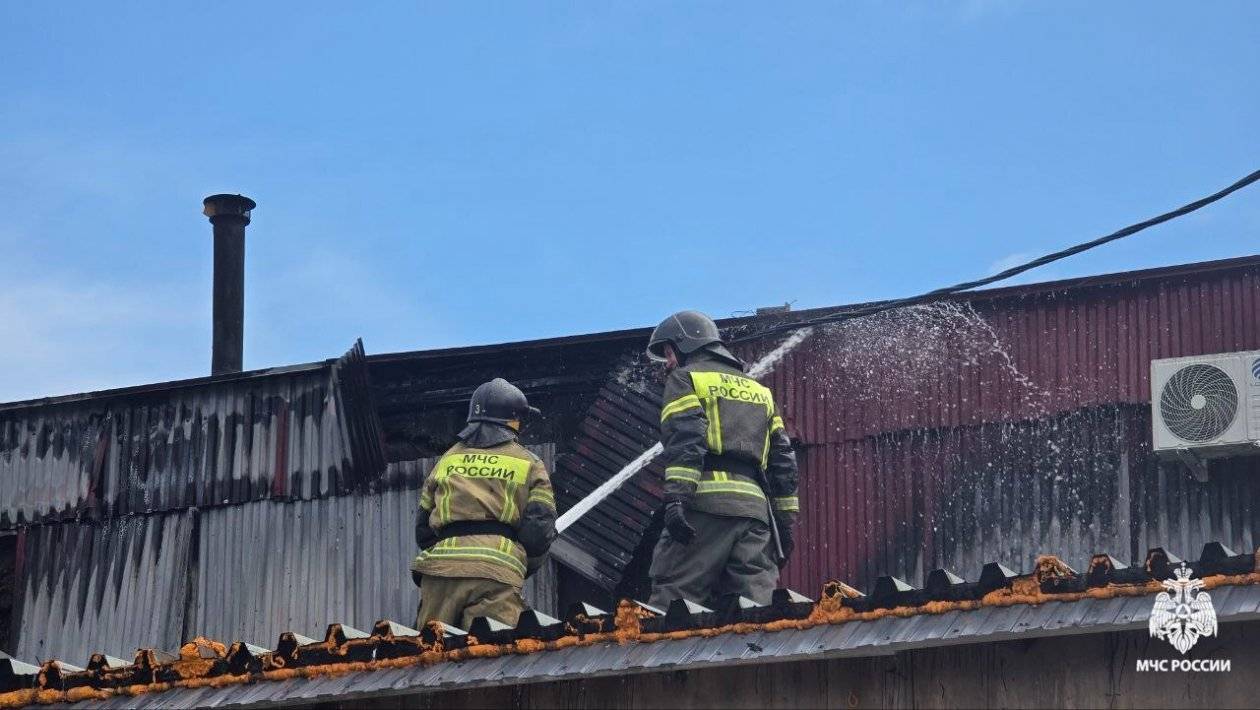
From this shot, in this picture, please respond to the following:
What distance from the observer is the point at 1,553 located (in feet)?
48.5

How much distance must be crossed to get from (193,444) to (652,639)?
8.03m

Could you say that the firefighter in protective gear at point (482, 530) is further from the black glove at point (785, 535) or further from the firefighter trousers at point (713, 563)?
the black glove at point (785, 535)

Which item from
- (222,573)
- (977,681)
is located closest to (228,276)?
(222,573)

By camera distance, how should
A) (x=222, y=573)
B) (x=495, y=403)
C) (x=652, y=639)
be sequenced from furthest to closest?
1. (x=222, y=573)
2. (x=495, y=403)
3. (x=652, y=639)

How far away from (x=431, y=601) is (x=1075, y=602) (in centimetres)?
456

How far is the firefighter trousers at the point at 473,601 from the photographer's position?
971 cm

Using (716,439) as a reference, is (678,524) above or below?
below

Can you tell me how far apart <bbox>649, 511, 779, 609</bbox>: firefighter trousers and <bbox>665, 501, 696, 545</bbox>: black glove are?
0.17m

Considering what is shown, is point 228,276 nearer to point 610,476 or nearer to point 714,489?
point 610,476

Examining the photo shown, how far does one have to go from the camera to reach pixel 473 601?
973 cm

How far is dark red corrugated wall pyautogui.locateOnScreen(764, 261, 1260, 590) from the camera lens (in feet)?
37.6

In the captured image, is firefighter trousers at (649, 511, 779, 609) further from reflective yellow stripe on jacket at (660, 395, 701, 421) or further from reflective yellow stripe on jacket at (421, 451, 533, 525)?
reflective yellow stripe on jacket at (421, 451, 533, 525)

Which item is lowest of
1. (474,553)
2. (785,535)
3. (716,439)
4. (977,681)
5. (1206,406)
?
(977,681)

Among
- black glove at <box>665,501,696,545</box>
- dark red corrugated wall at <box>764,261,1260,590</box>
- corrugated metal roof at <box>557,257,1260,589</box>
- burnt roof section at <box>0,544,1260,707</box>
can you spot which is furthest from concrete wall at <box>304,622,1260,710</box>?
dark red corrugated wall at <box>764,261,1260,590</box>
